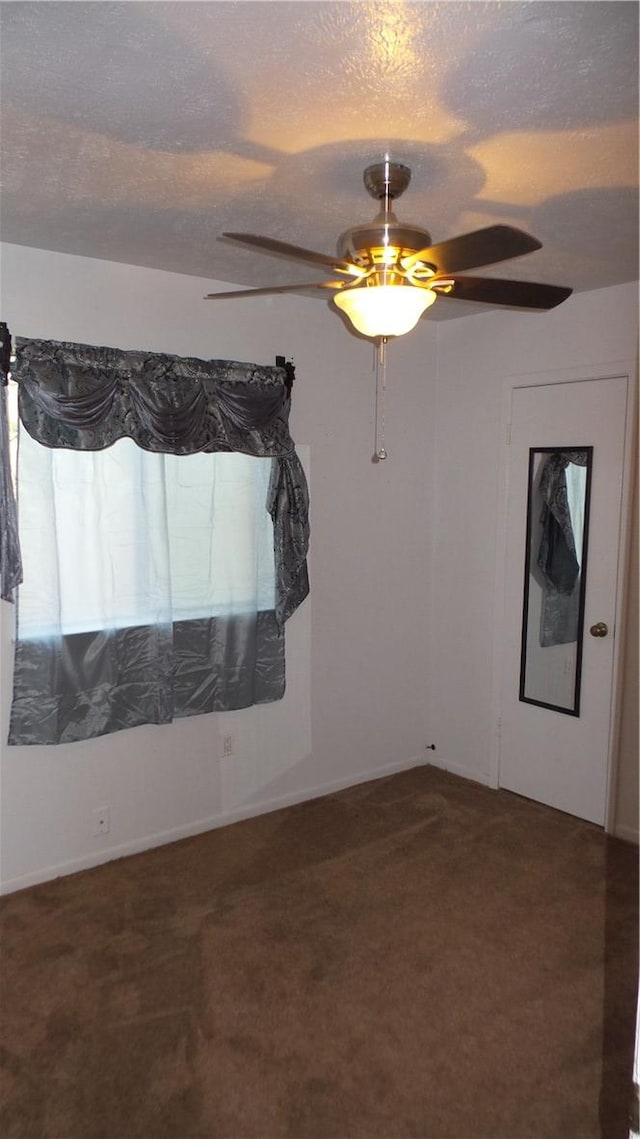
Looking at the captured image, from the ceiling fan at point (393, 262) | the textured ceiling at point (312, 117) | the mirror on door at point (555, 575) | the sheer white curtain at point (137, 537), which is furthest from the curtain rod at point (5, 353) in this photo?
the mirror on door at point (555, 575)

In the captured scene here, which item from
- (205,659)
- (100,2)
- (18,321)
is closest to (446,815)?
(205,659)

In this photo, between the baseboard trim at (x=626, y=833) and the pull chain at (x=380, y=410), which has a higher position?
the pull chain at (x=380, y=410)

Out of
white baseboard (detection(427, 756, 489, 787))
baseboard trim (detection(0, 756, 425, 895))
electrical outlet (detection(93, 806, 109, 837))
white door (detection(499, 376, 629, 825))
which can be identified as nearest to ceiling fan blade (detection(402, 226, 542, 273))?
white door (detection(499, 376, 629, 825))

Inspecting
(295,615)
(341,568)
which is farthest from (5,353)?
(341,568)

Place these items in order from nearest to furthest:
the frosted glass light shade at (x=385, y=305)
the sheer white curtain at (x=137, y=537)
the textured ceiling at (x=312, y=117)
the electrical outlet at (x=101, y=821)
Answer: the textured ceiling at (x=312, y=117), the frosted glass light shade at (x=385, y=305), the sheer white curtain at (x=137, y=537), the electrical outlet at (x=101, y=821)

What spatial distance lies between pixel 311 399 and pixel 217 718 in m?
1.63

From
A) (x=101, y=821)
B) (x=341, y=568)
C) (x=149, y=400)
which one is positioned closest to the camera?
Answer: (x=149, y=400)

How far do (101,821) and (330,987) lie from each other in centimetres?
129

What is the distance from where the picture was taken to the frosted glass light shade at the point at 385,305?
1921 millimetres

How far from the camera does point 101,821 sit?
3361mm

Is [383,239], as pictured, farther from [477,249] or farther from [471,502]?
[471,502]

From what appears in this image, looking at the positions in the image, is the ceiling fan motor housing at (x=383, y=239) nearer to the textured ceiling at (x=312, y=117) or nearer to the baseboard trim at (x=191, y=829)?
the textured ceiling at (x=312, y=117)

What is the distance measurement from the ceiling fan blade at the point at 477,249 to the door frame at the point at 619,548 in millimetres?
1520

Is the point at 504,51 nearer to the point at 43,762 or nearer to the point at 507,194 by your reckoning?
the point at 507,194
